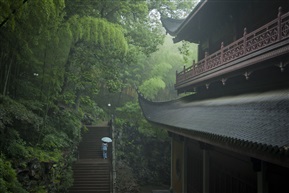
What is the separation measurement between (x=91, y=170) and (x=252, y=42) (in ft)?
39.3

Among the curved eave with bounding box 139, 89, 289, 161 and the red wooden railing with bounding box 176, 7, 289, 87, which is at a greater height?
the red wooden railing with bounding box 176, 7, 289, 87

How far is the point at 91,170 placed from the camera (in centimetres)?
1497

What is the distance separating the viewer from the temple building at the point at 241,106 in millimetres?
3947

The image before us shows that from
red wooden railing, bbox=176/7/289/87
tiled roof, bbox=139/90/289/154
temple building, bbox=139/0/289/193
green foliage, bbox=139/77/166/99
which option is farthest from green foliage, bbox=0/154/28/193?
green foliage, bbox=139/77/166/99

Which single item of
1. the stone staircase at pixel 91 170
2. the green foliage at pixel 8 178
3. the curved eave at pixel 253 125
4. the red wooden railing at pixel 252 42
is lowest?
the stone staircase at pixel 91 170

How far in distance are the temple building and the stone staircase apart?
5.07 m

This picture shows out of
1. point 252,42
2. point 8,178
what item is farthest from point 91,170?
point 252,42

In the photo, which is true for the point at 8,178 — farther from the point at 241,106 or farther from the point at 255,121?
the point at 255,121

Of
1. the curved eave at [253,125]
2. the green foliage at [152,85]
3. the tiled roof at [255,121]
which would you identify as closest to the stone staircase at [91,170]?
the green foliage at [152,85]

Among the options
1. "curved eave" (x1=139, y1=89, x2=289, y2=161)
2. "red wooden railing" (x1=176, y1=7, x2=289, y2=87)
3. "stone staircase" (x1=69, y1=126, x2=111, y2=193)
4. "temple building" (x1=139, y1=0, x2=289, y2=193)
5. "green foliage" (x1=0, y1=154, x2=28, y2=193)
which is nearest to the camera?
"curved eave" (x1=139, y1=89, x2=289, y2=161)

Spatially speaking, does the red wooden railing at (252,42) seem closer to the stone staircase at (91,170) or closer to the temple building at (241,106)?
the temple building at (241,106)

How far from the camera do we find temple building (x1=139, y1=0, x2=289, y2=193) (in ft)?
13.0

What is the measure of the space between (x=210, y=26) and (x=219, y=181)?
19.5 feet

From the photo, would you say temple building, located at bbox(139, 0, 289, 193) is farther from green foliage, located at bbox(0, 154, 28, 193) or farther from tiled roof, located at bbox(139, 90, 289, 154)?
green foliage, located at bbox(0, 154, 28, 193)
